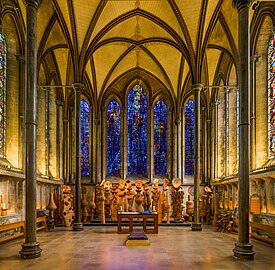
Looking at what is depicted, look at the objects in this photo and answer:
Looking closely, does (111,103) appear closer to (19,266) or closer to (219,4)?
(219,4)

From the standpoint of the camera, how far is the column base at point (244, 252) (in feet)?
31.0

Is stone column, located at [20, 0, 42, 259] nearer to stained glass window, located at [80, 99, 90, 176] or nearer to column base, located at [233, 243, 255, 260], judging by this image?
column base, located at [233, 243, 255, 260]

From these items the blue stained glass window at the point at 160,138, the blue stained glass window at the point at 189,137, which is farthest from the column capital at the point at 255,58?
the blue stained glass window at the point at 160,138

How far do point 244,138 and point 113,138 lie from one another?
625 inches

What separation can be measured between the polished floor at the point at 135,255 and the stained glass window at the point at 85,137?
10.9 m

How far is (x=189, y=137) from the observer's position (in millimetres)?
24812

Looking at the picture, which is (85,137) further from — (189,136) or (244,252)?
(244,252)

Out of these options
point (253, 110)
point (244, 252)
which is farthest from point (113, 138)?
point (244, 252)

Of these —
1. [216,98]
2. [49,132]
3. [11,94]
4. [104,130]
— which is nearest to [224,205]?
[216,98]

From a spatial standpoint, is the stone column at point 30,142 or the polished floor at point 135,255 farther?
the stone column at point 30,142

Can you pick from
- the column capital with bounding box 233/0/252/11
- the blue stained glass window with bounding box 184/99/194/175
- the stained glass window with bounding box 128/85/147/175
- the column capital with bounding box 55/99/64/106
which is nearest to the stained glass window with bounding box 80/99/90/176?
the column capital with bounding box 55/99/64/106

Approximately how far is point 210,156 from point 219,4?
10.8 m

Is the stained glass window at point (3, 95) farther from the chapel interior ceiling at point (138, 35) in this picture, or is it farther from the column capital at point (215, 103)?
the column capital at point (215, 103)

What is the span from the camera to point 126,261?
9.20m
